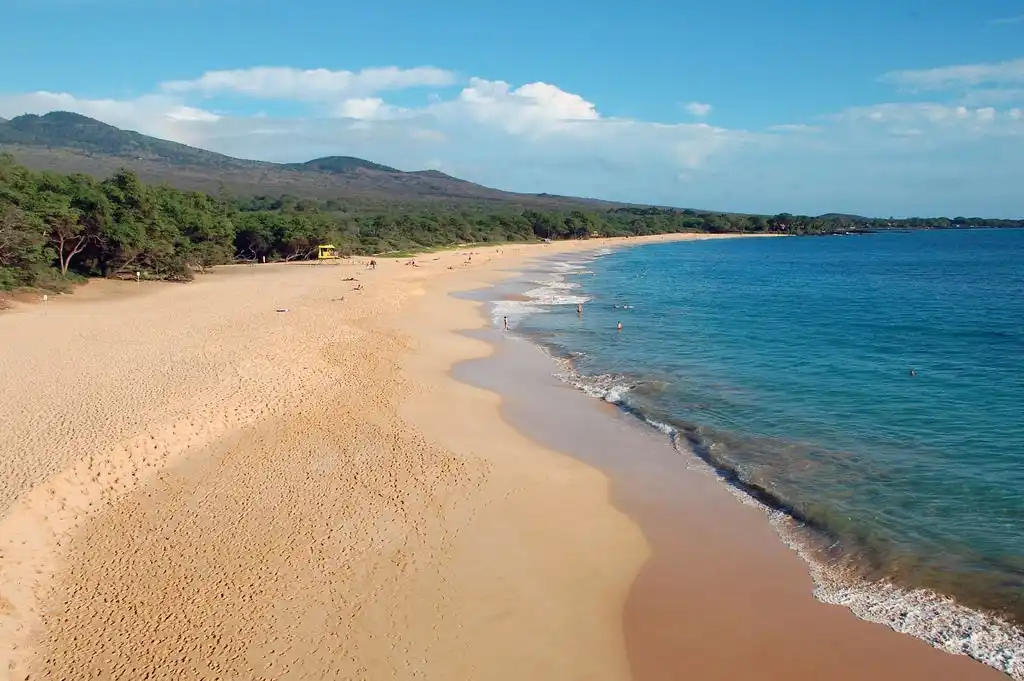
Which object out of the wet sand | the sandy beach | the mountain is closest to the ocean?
the wet sand

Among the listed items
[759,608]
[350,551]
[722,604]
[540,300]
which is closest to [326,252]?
[540,300]

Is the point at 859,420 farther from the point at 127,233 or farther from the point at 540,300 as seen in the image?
the point at 127,233

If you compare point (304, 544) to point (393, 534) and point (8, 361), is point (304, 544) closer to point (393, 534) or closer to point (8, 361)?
point (393, 534)

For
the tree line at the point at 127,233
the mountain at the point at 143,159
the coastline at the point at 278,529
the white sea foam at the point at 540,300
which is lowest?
the white sea foam at the point at 540,300

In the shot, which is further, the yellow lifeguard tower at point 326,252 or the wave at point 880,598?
the yellow lifeguard tower at point 326,252

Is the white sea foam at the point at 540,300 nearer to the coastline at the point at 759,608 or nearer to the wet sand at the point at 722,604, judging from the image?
the wet sand at the point at 722,604

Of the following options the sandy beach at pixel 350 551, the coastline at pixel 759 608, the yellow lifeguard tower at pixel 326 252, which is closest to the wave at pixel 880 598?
the coastline at pixel 759 608
